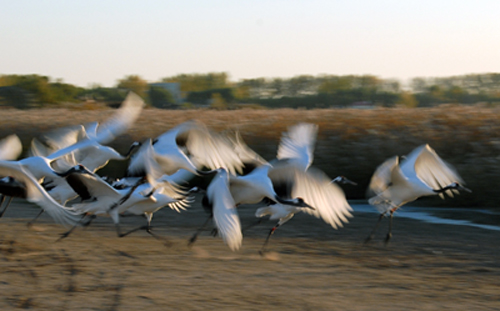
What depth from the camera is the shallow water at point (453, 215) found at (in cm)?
1225

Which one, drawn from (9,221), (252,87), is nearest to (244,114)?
(9,221)

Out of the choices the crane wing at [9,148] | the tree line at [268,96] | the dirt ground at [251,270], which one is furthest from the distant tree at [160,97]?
the dirt ground at [251,270]

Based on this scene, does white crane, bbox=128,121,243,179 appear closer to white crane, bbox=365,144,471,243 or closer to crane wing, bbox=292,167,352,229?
crane wing, bbox=292,167,352,229

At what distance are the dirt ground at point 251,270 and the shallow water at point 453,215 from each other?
119cm

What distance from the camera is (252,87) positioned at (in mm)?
52219

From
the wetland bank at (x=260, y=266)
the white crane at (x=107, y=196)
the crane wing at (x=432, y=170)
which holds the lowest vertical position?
the wetland bank at (x=260, y=266)

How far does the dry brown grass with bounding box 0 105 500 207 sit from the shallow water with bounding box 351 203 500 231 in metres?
0.66

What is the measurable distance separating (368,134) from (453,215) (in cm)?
587

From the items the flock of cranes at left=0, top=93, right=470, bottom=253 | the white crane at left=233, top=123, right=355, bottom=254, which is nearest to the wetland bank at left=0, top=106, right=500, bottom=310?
the flock of cranes at left=0, top=93, right=470, bottom=253

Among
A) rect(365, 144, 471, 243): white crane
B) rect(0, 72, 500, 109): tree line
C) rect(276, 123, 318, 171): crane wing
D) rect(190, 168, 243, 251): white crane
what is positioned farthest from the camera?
rect(0, 72, 500, 109): tree line

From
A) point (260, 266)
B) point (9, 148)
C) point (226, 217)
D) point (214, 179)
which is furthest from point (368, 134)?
point (226, 217)

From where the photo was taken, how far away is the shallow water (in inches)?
482

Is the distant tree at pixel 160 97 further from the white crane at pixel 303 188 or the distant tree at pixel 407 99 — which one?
the white crane at pixel 303 188

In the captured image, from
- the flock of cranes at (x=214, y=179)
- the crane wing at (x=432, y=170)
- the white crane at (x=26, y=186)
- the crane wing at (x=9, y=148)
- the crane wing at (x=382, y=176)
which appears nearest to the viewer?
the white crane at (x=26, y=186)
